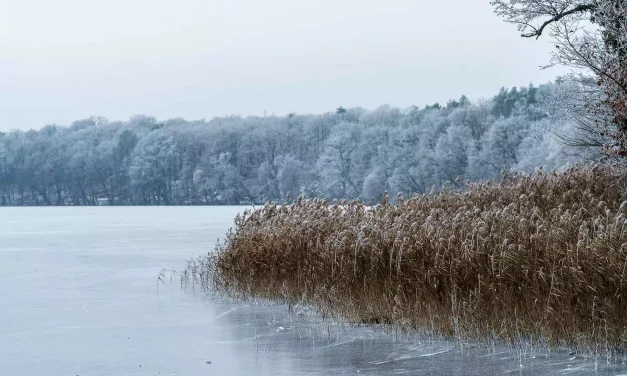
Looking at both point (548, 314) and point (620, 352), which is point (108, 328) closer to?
point (548, 314)

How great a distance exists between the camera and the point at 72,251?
27.9m

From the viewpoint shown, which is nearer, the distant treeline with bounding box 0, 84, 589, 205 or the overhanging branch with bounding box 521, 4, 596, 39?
the overhanging branch with bounding box 521, 4, 596, 39

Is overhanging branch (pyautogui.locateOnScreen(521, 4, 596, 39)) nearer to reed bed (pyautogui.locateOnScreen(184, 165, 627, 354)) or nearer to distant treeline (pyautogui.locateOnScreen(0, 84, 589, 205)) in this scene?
reed bed (pyautogui.locateOnScreen(184, 165, 627, 354))

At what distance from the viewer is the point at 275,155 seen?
345 ft

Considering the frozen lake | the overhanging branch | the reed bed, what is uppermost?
the overhanging branch

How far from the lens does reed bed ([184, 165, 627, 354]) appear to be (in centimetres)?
852

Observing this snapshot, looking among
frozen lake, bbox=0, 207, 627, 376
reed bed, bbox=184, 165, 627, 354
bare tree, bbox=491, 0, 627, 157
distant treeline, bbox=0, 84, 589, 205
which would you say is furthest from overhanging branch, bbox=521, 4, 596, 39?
distant treeline, bbox=0, 84, 589, 205

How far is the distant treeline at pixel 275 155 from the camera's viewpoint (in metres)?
77.9

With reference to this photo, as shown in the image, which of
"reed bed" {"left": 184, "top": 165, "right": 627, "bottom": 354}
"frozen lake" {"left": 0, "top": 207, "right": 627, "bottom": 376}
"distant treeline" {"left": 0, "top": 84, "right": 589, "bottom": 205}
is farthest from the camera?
"distant treeline" {"left": 0, "top": 84, "right": 589, "bottom": 205}

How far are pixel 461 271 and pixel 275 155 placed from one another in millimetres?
95872

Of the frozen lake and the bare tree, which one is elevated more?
the bare tree

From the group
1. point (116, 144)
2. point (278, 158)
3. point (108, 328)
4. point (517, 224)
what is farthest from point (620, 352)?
point (116, 144)

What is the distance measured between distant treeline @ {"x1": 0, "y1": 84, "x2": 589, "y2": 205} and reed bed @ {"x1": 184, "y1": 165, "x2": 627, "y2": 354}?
2050 inches

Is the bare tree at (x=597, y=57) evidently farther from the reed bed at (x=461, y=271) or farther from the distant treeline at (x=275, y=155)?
the distant treeline at (x=275, y=155)
